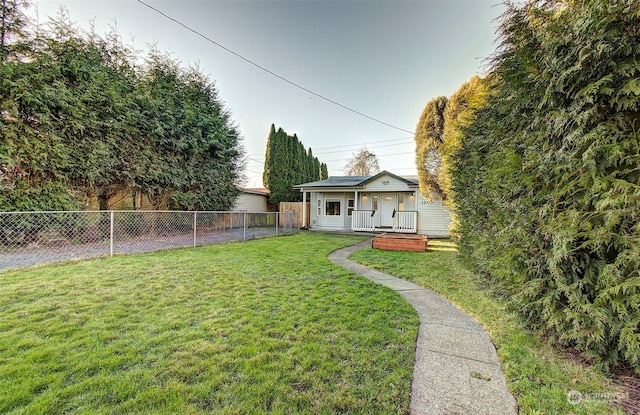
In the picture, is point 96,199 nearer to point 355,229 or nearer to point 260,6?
point 260,6

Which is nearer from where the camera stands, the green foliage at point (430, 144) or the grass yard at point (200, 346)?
the grass yard at point (200, 346)

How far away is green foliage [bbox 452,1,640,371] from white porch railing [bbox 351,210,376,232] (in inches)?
456

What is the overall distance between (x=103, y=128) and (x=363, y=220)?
39.0 feet

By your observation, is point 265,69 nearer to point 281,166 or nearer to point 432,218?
point 432,218

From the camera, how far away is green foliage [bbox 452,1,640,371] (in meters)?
1.88

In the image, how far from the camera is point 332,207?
1620cm

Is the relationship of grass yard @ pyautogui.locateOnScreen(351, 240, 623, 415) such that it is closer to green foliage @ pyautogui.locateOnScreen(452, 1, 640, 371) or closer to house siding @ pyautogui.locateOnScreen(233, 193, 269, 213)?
green foliage @ pyautogui.locateOnScreen(452, 1, 640, 371)

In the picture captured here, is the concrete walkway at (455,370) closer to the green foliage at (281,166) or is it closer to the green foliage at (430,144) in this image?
the green foliage at (430,144)

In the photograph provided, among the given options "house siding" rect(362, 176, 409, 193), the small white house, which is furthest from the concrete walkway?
"house siding" rect(362, 176, 409, 193)

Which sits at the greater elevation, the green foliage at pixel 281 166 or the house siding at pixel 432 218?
the green foliage at pixel 281 166

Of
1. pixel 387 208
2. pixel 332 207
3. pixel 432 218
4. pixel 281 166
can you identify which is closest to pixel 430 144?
pixel 432 218

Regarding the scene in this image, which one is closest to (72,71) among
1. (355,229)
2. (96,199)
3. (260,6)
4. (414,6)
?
(96,199)

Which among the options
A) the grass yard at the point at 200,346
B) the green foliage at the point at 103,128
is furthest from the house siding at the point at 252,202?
the grass yard at the point at 200,346

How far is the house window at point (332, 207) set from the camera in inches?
633
